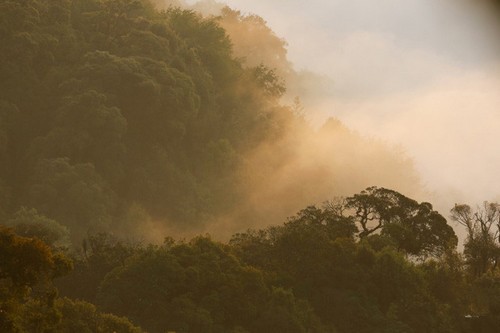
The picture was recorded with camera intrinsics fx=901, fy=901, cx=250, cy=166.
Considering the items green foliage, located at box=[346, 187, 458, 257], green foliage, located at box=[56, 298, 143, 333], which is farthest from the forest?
green foliage, located at box=[346, 187, 458, 257]

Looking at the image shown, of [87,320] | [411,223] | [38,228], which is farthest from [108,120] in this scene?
[87,320]

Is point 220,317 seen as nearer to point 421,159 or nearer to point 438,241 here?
point 438,241

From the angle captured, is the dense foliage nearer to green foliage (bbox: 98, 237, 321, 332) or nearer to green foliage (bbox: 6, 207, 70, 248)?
green foliage (bbox: 6, 207, 70, 248)

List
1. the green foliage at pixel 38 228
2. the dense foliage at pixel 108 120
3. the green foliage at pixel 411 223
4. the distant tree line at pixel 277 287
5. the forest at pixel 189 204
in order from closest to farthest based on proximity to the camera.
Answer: the distant tree line at pixel 277 287, the forest at pixel 189 204, the green foliage at pixel 38 228, the green foliage at pixel 411 223, the dense foliage at pixel 108 120

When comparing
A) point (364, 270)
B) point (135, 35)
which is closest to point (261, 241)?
point (364, 270)

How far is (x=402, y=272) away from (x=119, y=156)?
133 ft

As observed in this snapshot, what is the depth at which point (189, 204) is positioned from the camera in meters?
97.1

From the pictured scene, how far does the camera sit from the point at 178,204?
9650cm

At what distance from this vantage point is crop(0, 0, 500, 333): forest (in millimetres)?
54625

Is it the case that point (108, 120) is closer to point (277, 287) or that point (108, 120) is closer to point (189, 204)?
point (189, 204)

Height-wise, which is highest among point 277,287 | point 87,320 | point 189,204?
point 189,204

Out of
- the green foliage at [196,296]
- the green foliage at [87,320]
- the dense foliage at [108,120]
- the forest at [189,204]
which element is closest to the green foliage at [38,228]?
the forest at [189,204]

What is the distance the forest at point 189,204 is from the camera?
5462cm

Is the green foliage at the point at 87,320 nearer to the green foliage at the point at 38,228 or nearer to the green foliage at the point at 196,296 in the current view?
the green foliage at the point at 196,296
